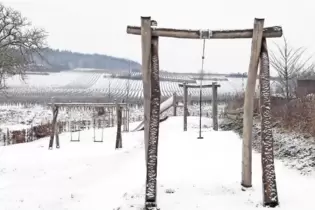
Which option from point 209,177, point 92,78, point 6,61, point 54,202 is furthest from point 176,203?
point 92,78

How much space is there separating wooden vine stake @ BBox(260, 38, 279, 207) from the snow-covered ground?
0.24 m

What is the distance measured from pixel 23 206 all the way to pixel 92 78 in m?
57.6

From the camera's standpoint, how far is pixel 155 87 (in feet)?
20.9

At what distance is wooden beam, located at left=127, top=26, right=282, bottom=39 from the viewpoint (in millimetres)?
6438

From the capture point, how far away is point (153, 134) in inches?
246

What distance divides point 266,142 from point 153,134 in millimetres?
1686

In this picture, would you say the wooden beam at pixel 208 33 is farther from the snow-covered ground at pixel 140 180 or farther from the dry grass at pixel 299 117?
the dry grass at pixel 299 117

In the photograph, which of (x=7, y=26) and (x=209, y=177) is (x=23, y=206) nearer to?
(x=209, y=177)

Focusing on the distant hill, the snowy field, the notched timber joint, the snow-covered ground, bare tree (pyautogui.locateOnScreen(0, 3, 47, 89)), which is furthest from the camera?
the distant hill

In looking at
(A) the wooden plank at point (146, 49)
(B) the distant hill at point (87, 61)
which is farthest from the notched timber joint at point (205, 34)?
(B) the distant hill at point (87, 61)

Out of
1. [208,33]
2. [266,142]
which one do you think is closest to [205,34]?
[208,33]

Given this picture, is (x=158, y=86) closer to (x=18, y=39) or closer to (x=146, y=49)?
(x=146, y=49)

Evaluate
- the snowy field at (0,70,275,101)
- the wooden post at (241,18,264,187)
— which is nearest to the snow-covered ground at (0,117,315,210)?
the wooden post at (241,18,264,187)

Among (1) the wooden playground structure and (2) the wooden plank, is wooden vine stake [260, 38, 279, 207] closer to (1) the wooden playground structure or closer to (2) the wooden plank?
(1) the wooden playground structure
